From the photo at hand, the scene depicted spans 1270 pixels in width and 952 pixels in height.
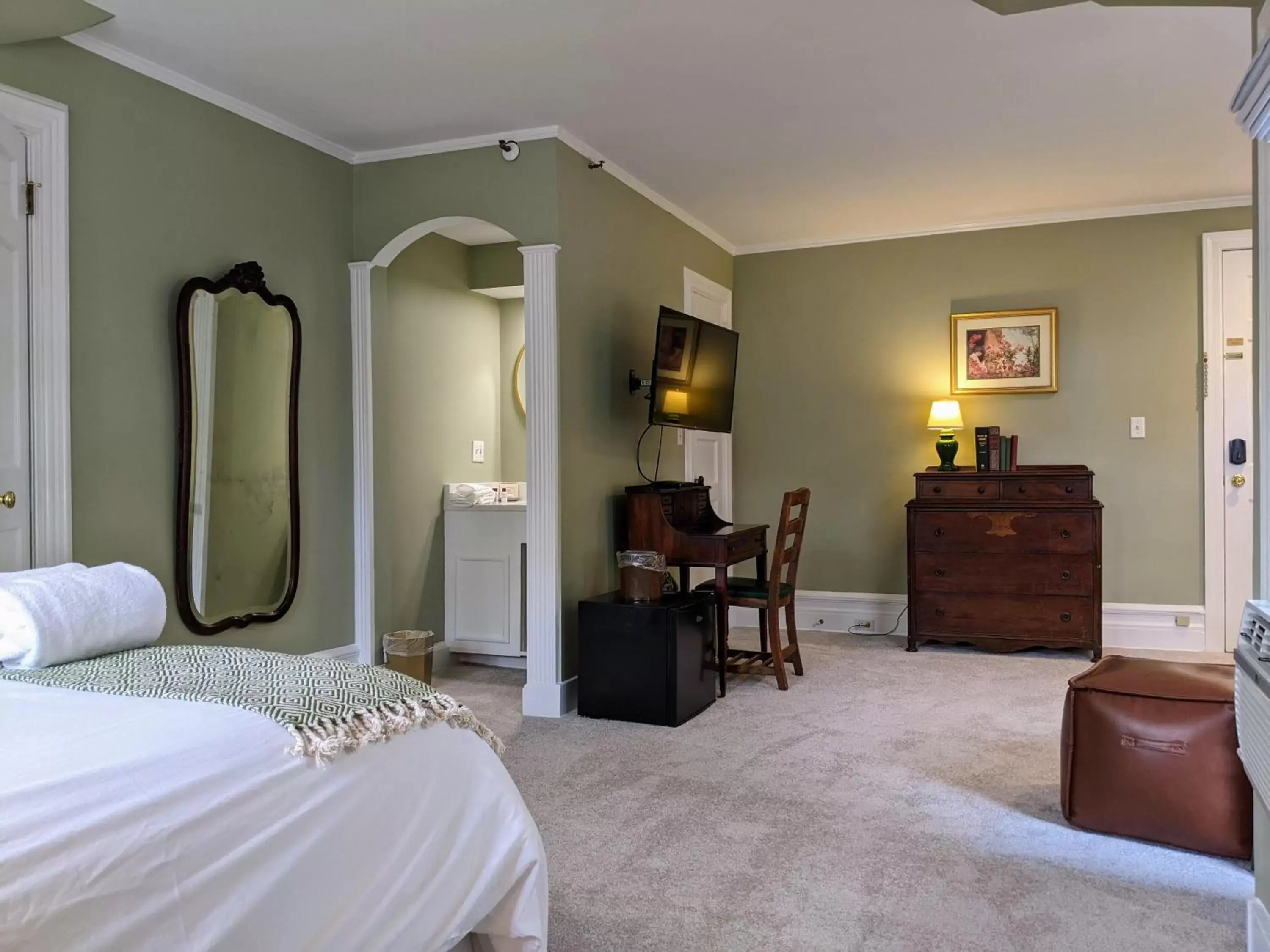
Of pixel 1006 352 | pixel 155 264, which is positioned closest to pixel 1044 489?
pixel 1006 352

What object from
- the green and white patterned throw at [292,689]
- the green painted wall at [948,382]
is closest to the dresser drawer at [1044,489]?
the green painted wall at [948,382]

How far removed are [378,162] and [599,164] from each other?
0.96 meters

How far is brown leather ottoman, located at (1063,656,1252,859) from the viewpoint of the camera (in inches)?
88.6

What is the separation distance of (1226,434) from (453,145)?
4.19 metres

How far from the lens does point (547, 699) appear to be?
3.72m

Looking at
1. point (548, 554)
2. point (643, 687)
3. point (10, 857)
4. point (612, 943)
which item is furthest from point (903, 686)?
point (10, 857)

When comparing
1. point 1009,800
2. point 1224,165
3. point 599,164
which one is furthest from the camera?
point 1224,165

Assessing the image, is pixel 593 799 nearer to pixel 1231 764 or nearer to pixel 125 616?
pixel 125 616

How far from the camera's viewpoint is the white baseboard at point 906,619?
4.93m

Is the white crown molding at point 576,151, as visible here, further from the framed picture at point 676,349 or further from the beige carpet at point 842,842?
the beige carpet at point 842,842

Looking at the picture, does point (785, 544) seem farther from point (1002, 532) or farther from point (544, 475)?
point (1002, 532)

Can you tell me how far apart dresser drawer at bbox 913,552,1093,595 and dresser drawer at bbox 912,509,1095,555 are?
3 centimetres

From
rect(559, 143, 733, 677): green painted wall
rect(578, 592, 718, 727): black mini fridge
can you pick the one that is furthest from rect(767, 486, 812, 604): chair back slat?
rect(559, 143, 733, 677): green painted wall

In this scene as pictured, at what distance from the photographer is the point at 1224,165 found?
429cm
